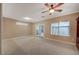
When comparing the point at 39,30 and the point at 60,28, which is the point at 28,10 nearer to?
the point at 39,30

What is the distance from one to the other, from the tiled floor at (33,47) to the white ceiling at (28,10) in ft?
1.49

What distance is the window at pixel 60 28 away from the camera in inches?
81.5

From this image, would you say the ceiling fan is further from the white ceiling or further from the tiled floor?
the tiled floor

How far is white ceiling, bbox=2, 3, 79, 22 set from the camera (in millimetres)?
2055

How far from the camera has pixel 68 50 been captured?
205 cm

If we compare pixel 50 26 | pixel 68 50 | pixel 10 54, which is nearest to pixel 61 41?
pixel 68 50

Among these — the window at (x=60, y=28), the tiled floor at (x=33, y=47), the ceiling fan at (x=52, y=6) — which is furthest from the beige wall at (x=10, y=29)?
the ceiling fan at (x=52, y=6)

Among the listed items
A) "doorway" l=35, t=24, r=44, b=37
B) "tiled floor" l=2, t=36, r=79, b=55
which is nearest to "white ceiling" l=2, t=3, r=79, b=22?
"doorway" l=35, t=24, r=44, b=37

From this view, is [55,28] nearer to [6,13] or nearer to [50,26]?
[50,26]

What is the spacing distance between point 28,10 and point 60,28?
760 mm

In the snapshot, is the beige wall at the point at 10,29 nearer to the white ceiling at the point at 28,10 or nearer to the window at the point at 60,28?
the white ceiling at the point at 28,10

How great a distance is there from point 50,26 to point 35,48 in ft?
1.83

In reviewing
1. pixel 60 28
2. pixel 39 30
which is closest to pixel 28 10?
pixel 39 30

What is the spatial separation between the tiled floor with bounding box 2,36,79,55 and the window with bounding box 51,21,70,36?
0.67ft
